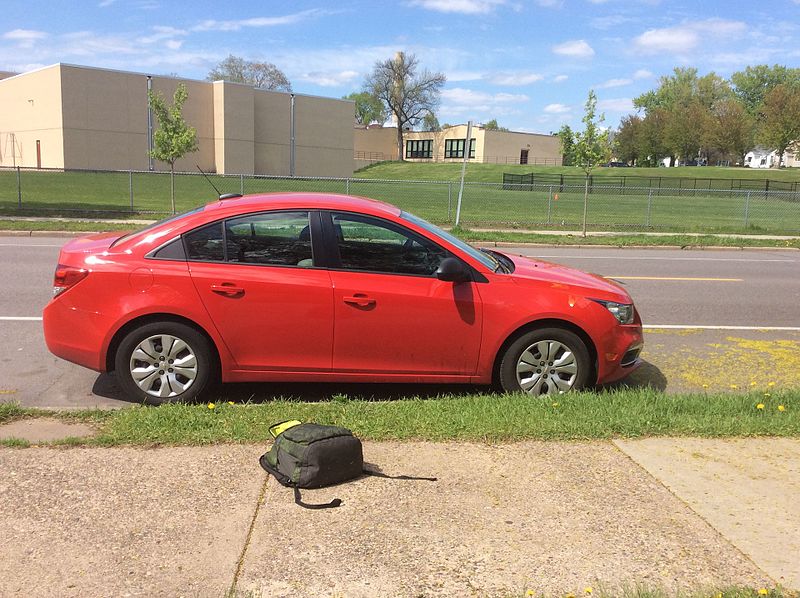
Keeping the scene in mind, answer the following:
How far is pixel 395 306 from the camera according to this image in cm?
496

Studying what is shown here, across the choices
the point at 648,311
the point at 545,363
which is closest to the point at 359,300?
the point at 545,363

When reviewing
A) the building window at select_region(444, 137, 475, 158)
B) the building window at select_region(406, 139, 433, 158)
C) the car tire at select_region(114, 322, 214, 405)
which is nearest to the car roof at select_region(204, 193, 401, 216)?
the car tire at select_region(114, 322, 214, 405)

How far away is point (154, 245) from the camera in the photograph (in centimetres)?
504

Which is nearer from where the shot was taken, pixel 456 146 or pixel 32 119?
pixel 32 119

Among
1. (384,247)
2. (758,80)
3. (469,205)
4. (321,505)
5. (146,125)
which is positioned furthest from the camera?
(758,80)

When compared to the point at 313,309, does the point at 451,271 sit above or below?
above

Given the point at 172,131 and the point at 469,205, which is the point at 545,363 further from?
the point at 469,205

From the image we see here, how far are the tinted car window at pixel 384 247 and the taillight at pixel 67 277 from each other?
6.27ft

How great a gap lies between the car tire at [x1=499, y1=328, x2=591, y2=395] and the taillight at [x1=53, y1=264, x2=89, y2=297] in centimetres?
322

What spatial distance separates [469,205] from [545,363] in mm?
26718

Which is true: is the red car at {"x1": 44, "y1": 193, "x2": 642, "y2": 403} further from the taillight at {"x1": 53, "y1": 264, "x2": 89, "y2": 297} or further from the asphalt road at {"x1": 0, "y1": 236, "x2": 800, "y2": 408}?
the asphalt road at {"x1": 0, "y1": 236, "x2": 800, "y2": 408}

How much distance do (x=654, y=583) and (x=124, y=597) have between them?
2170mm

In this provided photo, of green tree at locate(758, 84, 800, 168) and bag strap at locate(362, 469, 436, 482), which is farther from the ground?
green tree at locate(758, 84, 800, 168)

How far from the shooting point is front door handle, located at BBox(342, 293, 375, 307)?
493cm
